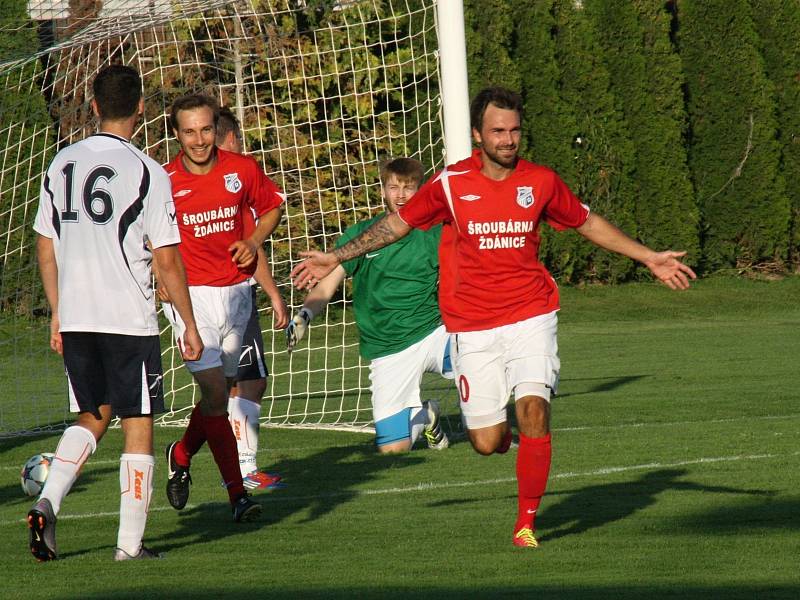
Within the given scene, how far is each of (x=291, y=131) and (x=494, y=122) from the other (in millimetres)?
8476

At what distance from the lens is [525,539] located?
580 cm

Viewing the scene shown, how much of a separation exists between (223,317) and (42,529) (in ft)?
7.72

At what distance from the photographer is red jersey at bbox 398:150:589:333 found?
6184 millimetres

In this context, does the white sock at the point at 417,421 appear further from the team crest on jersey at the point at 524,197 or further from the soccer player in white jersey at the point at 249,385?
the team crest on jersey at the point at 524,197

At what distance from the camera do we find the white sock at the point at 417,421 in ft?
31.2

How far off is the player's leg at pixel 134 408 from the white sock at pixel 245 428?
2.37m

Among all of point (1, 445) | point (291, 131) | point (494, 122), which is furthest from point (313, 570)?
point (291, 131)

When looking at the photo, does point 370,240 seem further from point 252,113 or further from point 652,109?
point 652,109

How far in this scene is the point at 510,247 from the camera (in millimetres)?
6227

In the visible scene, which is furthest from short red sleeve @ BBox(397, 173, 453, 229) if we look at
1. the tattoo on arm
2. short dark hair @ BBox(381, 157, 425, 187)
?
short dark hair @ BBox(381, 157, 425, 187)

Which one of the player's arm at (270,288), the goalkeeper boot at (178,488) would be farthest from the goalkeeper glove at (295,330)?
the goalkeeper boot at (178,488)

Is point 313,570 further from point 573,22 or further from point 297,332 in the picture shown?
point 573,22

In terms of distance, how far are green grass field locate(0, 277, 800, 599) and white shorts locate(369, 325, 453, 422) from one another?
0.49m

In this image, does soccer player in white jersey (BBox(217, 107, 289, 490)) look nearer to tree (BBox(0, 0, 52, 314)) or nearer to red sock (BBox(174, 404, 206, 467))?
red sock (BBox(174, 404, 206, 467))
